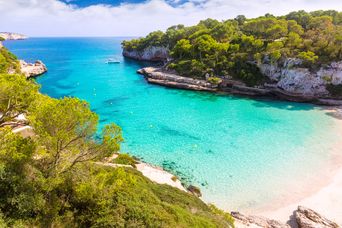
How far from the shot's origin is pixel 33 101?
13.7 m

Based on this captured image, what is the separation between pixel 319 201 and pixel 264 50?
37.1 m

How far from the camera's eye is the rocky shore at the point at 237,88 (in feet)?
136

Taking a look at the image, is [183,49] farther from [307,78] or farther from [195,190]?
[195,190]

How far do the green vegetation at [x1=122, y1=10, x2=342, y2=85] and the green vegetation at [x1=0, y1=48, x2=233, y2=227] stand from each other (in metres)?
41.2

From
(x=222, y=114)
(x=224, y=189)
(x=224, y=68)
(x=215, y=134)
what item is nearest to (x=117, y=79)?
(x=224, y=68)

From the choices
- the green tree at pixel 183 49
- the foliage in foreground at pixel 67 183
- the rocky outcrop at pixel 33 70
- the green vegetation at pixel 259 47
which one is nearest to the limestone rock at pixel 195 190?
the foliage in foreground at pixel 67 183

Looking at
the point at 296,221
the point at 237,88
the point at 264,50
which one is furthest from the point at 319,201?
the point at 264,50

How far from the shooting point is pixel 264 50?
160 ft

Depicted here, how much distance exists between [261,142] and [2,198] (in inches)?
972

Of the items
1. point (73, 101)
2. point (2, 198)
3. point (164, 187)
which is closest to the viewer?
point (2, 198)

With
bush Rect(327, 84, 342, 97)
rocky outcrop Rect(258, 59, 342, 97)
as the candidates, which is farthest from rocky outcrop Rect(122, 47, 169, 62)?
bush Rect(327, 84, 342, 97)

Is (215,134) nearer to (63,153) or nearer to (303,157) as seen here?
(303,157)

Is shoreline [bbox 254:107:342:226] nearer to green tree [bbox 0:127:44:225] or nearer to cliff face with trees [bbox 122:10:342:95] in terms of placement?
green tree [bbox 0:127:44:225]

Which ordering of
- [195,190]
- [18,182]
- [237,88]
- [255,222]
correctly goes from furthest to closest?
[237,88] → [195,190] → [255,222] → [18,182]
